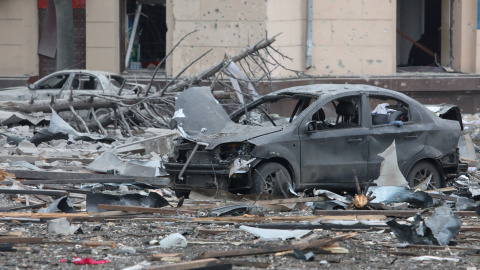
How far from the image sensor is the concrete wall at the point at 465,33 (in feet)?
65.7

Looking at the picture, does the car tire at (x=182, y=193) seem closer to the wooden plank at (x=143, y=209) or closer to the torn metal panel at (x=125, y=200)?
the torn metal panel at (x=125, y=200)

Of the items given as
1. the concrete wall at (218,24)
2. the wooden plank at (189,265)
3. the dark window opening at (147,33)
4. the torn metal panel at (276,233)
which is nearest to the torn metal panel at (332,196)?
the torn metal panel at (276,233)

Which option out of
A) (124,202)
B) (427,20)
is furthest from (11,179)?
(427,20)

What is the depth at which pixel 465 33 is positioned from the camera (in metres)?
20.2

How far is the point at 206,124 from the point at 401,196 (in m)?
2.60

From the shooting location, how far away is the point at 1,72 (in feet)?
67.4

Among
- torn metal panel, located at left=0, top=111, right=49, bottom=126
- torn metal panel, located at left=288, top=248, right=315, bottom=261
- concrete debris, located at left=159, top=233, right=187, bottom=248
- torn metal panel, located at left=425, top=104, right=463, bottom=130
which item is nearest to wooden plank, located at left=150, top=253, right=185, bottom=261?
concrete debris, located at left=159, top=233, right=187, bottom=248

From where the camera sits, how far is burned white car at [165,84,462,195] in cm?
941

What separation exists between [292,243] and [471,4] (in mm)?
14897

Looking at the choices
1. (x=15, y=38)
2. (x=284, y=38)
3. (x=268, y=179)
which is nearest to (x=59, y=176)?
(x=268, y=179)

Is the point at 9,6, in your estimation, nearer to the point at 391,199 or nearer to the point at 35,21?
the point at 35,21

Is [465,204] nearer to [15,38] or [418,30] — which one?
[418,30]

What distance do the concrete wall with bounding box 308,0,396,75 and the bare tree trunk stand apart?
588 centimetres

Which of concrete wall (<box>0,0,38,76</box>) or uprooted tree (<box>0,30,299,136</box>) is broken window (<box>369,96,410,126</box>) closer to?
uprooted tree (<box>0,30,299,136</box>)
